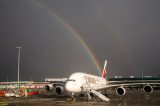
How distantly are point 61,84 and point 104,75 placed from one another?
59.9 feet

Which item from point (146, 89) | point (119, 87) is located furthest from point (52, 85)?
point (146, 89)

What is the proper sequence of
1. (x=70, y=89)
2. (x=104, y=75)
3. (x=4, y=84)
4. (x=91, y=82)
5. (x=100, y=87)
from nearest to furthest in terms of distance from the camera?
(x=70, y=89)
(x=91, y=82)
(x=100, y=87)
(x=104, y=75)
(x=4, y=84)

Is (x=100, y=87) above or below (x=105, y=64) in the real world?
below

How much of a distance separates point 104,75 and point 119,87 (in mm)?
19520

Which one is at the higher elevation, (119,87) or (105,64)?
(105,64)

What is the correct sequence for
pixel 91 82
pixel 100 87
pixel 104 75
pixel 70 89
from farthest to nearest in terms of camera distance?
pixel 104 75
pixel 100 87
pixel 91 82
pixel 70 89

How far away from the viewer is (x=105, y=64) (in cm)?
8344

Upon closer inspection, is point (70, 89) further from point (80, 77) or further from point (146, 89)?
point (146, 89)

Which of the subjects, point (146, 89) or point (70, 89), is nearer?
point (70, 89)

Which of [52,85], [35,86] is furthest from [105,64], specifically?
[35,86]

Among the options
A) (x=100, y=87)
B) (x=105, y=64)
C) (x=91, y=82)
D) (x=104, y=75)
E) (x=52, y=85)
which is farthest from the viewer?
(x=105, y=64)

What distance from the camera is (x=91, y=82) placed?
55812 mm

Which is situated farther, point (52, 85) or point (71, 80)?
point (52, 85)

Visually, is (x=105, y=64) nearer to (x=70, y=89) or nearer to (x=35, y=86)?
(x=70, y=89)
